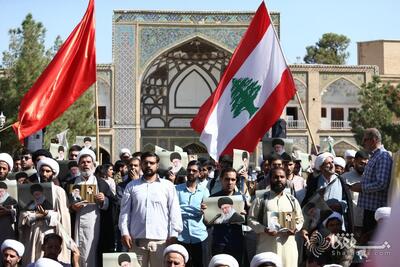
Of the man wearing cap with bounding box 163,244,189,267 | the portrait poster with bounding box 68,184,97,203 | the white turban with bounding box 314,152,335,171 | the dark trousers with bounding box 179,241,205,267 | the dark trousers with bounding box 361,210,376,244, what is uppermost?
the white turban with bounding box 314,152,335,171

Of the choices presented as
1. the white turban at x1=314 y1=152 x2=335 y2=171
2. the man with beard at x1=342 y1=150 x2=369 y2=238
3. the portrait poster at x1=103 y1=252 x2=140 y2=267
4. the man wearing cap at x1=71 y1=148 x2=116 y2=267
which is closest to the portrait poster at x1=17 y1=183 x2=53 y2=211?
the man wearing cap at x1=71 y1=148 x2=116 y2=267

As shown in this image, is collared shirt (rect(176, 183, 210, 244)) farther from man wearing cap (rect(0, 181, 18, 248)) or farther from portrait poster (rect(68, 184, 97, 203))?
man wearing cap (rect(0, 181, 18, 248))

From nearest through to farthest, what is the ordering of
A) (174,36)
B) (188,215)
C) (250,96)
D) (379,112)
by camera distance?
(188,215), (250,96), (174,36), (379,112)

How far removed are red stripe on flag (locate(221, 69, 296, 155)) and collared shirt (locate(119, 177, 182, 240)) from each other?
2.41m

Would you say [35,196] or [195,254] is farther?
[195,254]

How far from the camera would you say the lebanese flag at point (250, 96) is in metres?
9.44

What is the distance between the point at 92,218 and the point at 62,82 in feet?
9.68

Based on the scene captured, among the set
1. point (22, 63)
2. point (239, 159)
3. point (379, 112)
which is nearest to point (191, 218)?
point (239, 159)

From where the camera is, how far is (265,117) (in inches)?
374

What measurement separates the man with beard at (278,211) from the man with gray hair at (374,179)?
482 millimetres

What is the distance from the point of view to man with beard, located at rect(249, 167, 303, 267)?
6766 mm

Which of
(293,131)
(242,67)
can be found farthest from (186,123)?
(242,67)

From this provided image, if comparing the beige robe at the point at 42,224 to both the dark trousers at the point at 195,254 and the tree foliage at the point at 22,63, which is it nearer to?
the dark trousers at the point at 195,254

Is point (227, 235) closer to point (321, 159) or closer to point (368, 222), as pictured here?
point (321, 159)
